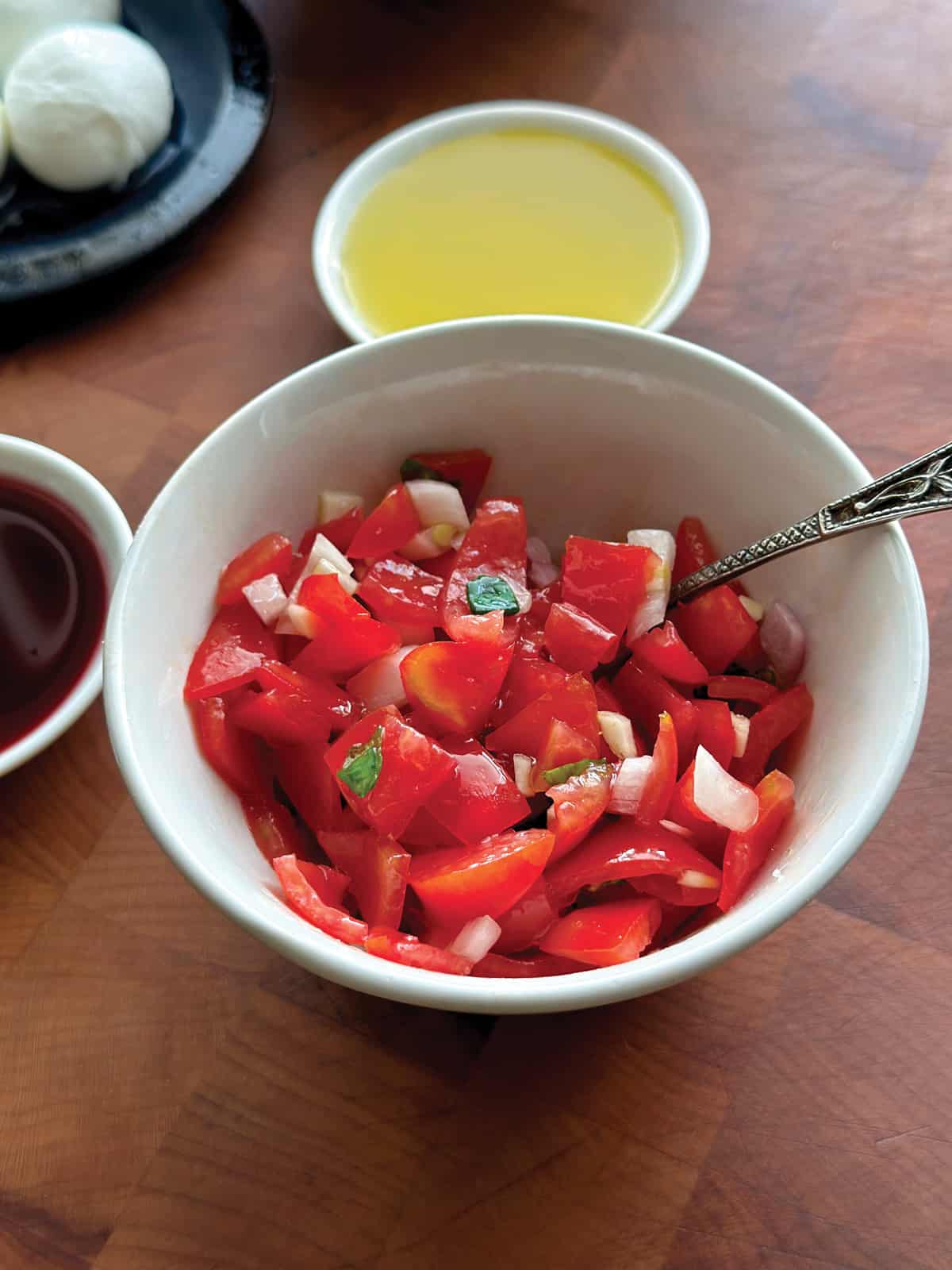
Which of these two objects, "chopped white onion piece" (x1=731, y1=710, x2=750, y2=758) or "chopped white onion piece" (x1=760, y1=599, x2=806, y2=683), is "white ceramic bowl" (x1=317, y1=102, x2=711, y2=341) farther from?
"chopped white onion piece" (x1=731, y1=710, x2=750, y2=758)

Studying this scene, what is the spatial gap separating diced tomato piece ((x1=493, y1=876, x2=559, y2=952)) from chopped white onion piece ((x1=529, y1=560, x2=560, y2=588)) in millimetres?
344

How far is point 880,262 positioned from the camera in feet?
4.87

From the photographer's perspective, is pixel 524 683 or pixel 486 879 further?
pixel 524 683

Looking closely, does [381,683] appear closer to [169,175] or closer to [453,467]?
[453,467]

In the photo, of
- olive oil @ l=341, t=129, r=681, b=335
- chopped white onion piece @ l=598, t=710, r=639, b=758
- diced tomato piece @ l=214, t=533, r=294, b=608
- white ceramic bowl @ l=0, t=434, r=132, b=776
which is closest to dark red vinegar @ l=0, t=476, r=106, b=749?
white ceramic bowl @ l=0, t=434, r=132, b=776

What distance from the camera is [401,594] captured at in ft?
3.48

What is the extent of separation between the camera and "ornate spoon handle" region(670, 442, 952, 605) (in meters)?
0.88

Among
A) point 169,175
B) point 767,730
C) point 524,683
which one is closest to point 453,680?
point 524,683

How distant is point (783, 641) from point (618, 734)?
196 mm

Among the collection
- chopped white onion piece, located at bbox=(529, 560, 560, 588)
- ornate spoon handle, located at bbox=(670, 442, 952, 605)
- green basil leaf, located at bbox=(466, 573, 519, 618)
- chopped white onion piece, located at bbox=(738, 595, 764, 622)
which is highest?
ornate spoon handle, located at bbox=(670, 442, 952, 605)

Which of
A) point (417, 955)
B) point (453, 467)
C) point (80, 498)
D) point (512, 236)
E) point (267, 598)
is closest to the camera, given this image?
point (417, 955)

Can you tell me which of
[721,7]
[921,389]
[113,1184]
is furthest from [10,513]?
[721,7]

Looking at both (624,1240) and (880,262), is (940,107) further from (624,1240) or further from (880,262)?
(624,1240)

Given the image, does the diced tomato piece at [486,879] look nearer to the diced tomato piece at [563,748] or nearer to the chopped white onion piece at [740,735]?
the diced tomato piece at [563,748]
